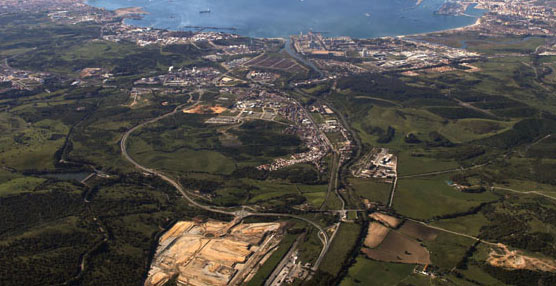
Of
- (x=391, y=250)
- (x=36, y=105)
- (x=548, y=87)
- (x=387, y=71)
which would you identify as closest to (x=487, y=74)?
(x=548, y=87)

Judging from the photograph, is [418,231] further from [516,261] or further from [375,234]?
[516,261]

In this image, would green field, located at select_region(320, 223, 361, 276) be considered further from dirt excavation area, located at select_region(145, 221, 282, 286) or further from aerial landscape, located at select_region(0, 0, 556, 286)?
dirt excavation area, located at select_region(145, 221, 282, 286)

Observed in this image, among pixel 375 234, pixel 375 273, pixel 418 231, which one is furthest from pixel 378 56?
pixel 375 273

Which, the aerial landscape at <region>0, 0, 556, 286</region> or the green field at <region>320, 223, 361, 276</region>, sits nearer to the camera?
the green field at <region>320, 223, 361, 276</region>

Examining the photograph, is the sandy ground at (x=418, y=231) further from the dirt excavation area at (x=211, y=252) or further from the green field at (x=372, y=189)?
the dirt excavation area at (x=211, y=252)

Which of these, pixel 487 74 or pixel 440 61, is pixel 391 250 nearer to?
pixel 487 74

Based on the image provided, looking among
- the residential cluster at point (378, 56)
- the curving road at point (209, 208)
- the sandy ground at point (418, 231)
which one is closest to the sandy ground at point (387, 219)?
the sandy ground at point (418, 231)

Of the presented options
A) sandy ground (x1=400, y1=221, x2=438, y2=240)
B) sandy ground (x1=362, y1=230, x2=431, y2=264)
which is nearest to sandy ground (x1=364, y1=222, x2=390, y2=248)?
sandy ground (x1=362, y1=230, x2=431, y2=264)
